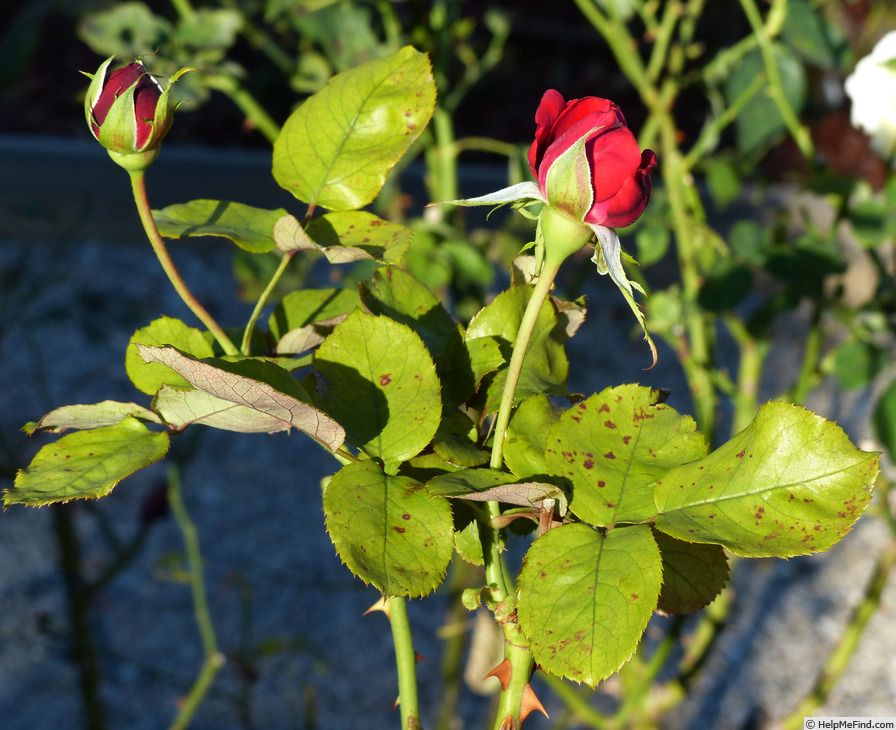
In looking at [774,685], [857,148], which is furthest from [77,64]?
[774,685]

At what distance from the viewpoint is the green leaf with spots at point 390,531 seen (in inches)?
9.0

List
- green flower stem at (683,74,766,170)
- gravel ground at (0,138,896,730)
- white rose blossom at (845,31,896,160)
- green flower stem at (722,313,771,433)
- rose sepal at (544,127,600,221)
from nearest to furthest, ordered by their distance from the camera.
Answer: rose sepal at (544,127,600,221)
white rose blossom at (845,31,896,160)
green flower stem at (683,74,766,170)
green flower stem at (722,313,771,433)
gravel ground at (0,138,896,730)

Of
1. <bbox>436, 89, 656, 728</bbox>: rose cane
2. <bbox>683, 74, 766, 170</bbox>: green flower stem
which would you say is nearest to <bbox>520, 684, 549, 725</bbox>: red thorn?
<bbox>436, 89, 656, 728</bbox>: rose cane

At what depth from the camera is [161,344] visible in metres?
0.28

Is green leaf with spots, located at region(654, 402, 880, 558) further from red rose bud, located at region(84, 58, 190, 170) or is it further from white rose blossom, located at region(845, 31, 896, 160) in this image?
white rose blossom, located at region(845, 31, 896, 160)

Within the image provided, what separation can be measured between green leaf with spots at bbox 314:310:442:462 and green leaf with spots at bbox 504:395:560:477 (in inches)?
1.0

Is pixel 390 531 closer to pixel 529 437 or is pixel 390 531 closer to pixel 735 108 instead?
pixel 529 437

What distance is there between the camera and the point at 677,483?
248mm

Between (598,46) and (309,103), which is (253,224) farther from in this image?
(598,46)

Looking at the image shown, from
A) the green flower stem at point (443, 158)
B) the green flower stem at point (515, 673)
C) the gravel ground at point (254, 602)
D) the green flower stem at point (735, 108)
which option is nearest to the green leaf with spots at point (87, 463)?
the green flower stem at point (515, 673)

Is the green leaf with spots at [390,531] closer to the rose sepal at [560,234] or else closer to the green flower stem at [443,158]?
the rose sepal at [560,234]

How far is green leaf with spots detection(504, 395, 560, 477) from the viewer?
0.26 m

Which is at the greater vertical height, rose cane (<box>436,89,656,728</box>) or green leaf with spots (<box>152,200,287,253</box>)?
rose cane (<box>436,89,656,728</box>)

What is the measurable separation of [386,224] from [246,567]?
1412 millimetres
